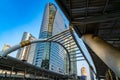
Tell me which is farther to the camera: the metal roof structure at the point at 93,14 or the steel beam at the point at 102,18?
the steel beam at the point at 102,18

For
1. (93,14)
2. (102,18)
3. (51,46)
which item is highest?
(51,46)

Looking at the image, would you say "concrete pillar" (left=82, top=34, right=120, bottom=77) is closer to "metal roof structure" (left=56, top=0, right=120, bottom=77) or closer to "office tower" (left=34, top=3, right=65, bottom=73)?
"metal roof structure" (left=56, top=0, right=120, bottom=77)

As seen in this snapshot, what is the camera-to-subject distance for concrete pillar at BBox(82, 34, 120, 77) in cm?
587

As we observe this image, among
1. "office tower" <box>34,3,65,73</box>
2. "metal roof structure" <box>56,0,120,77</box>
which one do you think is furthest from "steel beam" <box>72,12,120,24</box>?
"office tower" <box>34,3,65,73</box>

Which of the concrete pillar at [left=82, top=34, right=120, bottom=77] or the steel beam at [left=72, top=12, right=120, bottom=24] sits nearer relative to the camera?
the concrete pillar at [left=82, top=34, right=120, bottom=77]

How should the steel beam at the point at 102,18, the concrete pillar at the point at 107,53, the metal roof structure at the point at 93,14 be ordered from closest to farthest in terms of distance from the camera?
the concrete pillar at the point at 107,53, the metal roof structure at the point at 93,14, the steel beam at the point at 102,18

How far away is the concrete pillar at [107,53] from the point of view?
231 inches

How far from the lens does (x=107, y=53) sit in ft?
20.7

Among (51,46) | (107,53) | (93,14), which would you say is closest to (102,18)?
(93,14)

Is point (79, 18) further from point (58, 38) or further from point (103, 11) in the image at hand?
point (58, 38)

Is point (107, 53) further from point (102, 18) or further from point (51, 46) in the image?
point (51, 46)

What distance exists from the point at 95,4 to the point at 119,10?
1.64m

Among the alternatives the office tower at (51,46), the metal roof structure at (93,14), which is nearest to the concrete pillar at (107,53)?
the metal roof structure at (93,14)

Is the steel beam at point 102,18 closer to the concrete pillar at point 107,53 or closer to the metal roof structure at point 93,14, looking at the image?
the metal roof structure at point 93,14
